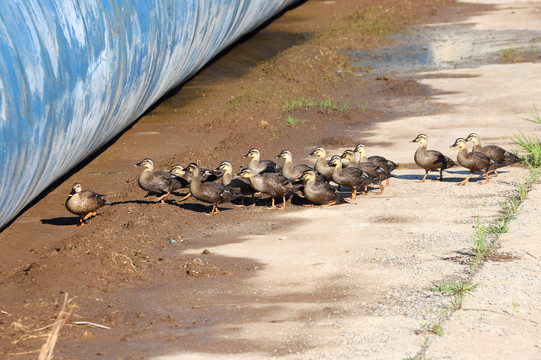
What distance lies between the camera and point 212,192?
1088 centimetres

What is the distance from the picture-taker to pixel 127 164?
13406mm

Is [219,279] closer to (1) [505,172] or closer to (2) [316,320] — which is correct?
(2) [316,320]

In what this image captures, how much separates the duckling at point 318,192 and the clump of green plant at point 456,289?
10.9ft

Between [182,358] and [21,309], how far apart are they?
202 centimetres

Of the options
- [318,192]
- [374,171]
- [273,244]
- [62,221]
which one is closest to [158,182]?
[62,221]

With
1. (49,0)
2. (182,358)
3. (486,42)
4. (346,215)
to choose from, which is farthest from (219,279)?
(486,42)

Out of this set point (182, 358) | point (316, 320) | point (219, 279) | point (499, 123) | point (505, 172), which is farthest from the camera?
point (499, 123)

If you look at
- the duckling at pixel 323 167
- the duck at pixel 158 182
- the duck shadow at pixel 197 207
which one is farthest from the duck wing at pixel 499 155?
the duck at pixel 158 182

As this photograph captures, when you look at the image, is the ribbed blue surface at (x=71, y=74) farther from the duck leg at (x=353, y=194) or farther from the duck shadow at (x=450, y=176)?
the duck shadow at (x=450, y=176)

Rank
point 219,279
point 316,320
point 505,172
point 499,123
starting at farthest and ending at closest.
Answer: point 499,123
point 505,172
point 219,279
point 316,320

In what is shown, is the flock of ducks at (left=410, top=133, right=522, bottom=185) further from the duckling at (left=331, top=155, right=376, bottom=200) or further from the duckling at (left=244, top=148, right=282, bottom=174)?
the duckling at (left=244, top=148, right=282, bottom=174)

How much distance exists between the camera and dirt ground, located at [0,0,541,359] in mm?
6891

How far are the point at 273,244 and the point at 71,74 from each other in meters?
3.14

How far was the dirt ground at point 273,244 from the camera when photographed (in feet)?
22.6
